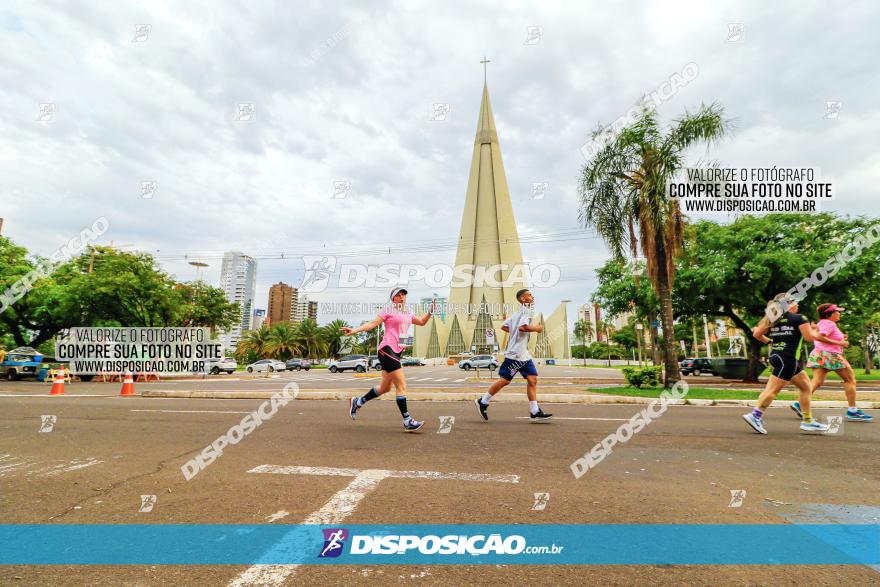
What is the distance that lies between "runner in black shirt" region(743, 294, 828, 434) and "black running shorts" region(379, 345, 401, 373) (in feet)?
16.2

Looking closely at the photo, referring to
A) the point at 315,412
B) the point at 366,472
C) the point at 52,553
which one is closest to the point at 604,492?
the point at 366,472

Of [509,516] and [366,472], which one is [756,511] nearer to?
[509,516]

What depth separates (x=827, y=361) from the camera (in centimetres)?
688

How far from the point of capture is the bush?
41.8ft

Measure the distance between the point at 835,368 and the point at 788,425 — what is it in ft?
4.46

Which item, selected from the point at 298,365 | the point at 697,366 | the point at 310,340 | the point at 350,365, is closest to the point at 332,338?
the point at 310,340

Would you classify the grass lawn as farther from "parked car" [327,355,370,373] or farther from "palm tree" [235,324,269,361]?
"palm tree" [235,324,269,361]

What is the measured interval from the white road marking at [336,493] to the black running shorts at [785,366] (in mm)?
4828

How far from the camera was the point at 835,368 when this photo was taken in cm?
684

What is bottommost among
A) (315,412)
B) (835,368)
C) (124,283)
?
(315,412)

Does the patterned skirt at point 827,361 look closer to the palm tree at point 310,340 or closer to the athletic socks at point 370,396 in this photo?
the athletic socks at point 370,396

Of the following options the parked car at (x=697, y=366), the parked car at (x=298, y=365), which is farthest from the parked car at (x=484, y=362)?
the parked car at (x=298, y=365)

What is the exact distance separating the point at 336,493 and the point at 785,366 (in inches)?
250

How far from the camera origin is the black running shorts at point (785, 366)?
5.95 metres
